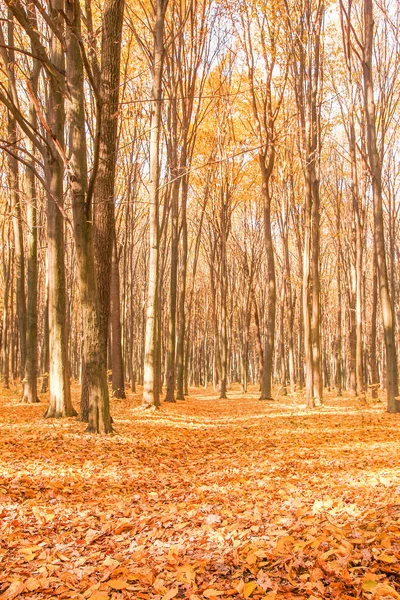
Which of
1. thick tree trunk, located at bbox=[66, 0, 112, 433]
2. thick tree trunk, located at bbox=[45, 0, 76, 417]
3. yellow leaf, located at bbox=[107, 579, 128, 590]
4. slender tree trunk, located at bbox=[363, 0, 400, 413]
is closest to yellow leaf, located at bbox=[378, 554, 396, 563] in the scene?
yellow leaf, located at bbox=[107, 579, 128, 590]

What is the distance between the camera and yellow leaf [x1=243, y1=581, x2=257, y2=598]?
2.69 meters

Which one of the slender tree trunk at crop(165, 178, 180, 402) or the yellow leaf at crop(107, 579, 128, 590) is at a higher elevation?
the slender tree trunk at crop(165, 178, 180, 402)

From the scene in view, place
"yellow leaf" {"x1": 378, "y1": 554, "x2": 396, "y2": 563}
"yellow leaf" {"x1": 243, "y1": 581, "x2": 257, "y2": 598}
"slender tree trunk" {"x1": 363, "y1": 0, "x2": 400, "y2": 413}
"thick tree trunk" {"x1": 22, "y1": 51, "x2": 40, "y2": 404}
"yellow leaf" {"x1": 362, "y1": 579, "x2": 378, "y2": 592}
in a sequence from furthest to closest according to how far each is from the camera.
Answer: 1. "thick tree trunk" {"x1": 22, "y1": 51, "x2": 40, "y2": 404}
2. "slender tree trunk" {"x1": 363, "y1": 0, "x2": 400, "y2": 413}
3. "yellow leaf" {"x1": 378, "y1": 554, "x2": 396, "y2": 563}
4. "yellow leaf" {"x1": 243, "y1": 581, "x2": 257, "y2": 598}
5. "yellow leaf" {"x1": 362, "y1": 579, "x2": 378, "y2": 592}

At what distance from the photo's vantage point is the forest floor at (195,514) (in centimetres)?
288

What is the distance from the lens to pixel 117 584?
2.94 m

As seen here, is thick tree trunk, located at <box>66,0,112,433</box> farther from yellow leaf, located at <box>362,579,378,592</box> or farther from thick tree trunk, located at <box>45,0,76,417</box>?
yellow leaf, located at <box>362,579,378,592</box>

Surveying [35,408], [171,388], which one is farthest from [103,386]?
[171,388]

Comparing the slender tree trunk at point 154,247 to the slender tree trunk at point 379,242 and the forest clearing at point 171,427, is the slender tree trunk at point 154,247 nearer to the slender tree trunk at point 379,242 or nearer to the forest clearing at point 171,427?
the forest clearing at point 171,427

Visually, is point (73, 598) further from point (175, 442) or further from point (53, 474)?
point (175, 442)

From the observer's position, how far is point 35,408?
437 inches

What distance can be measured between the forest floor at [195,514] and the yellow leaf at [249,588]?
0.01 metres

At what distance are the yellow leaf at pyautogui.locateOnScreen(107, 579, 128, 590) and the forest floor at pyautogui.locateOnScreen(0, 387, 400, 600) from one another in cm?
1

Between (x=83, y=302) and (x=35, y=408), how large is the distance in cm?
470

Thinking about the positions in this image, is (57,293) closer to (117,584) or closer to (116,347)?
(116,347)
